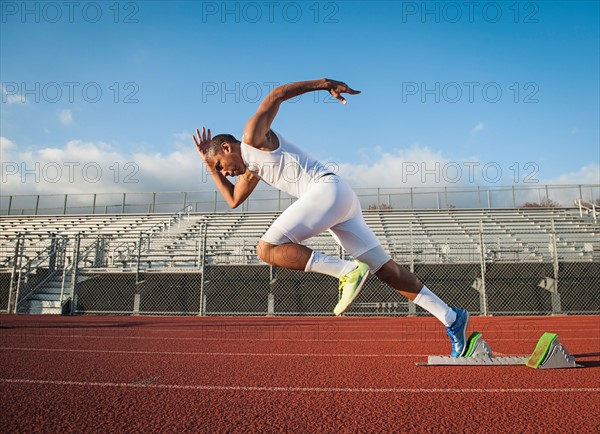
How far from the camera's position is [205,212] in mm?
23219

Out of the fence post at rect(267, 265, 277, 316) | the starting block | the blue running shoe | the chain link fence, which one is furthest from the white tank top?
the fence post at rect(267, 265, 277, 316)

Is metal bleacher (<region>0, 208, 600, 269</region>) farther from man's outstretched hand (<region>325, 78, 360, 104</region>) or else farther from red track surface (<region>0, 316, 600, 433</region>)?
man's outstretched hand (<region>325, 78, 360, 104</region>)

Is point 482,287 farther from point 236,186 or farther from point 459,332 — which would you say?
point 236,186

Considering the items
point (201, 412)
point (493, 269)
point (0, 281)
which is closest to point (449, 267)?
point (493, 269)

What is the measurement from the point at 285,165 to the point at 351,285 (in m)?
0.91

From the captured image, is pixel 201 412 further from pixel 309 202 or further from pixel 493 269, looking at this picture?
pixel 493 269

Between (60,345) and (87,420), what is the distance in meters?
3.62

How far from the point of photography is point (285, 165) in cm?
298

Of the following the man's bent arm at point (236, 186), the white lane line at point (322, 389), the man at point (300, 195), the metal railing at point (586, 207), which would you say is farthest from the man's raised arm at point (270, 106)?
the metal railing at point (586, 207)

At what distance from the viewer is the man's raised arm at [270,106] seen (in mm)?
2838

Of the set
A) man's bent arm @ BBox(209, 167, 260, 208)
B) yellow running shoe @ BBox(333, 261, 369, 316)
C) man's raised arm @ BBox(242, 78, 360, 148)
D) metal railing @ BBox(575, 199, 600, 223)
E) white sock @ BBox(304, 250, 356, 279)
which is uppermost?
metal railing @ BBox(575, 199, 600, 223)

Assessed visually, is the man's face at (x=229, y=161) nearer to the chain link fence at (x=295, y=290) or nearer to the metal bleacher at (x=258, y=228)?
the chain link fence at (x=295, y=290)

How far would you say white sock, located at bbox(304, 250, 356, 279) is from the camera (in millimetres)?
2990

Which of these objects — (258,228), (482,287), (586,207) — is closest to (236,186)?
(482,287)
